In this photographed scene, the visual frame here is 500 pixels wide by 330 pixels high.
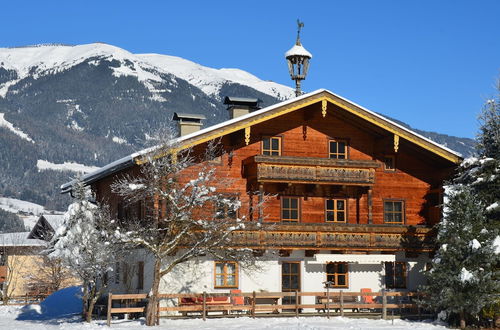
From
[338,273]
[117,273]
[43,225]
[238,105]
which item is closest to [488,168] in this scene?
[338,273]

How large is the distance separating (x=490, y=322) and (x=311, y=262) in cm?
849

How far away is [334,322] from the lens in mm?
32344

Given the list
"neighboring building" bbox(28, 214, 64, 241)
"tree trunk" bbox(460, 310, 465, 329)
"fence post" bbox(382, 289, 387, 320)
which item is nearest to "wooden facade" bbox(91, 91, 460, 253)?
"fence post" bbox(382, 289, 387, 320)

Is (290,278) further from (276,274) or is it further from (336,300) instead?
(336,300)

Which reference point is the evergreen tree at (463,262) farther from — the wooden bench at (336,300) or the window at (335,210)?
the window at (335,210)

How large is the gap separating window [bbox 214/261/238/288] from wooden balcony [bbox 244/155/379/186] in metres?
4.03

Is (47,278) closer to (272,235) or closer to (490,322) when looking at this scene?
(272,235)

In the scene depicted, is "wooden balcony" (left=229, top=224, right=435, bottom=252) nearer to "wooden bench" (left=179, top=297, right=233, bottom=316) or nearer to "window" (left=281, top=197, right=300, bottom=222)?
"window" (left=281, top=197, right=300, bottom=222)

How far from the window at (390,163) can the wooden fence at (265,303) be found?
6.62 meters

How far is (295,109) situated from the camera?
1469 inches

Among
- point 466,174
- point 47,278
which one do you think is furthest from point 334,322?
point 47,278

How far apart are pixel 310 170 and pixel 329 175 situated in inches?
38.5

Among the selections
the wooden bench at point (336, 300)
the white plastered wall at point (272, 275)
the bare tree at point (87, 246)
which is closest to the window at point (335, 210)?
the white plastered wall at point (272, 275)

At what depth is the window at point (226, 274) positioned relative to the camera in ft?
118
